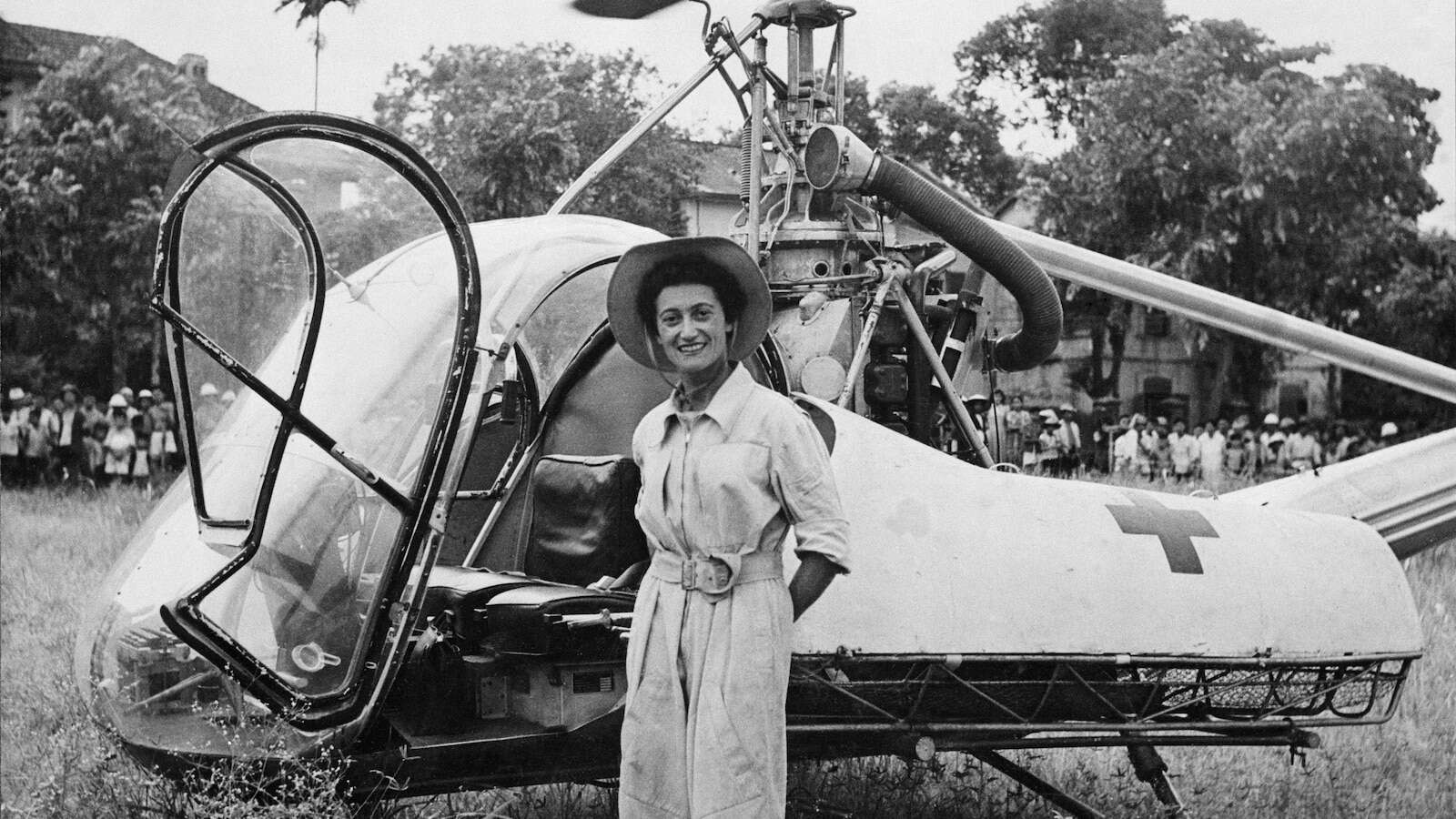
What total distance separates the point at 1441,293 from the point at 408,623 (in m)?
25.2

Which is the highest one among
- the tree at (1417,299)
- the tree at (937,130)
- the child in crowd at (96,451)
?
the tree at (937,130)

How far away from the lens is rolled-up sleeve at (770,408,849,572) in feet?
10.4

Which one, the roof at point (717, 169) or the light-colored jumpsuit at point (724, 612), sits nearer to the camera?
the light-colored jumpsuit at point (724, 612)

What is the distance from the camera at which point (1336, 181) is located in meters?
24.6

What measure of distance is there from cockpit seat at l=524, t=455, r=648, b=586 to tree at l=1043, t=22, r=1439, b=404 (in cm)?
2196

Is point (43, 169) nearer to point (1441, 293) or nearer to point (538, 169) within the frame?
point (538, 169)

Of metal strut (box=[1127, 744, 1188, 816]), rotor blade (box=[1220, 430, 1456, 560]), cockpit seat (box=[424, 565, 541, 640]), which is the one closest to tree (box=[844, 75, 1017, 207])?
rotor blade (box=[1220, 430, 1456, 560])

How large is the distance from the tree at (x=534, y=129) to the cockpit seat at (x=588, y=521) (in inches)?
591

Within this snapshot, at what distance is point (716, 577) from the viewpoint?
3.17m

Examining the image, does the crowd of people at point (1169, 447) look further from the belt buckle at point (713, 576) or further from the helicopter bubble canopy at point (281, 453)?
the belt buckle at point (713, 576)

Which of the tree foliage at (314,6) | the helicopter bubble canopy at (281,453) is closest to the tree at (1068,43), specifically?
the tree foliage at (314,6)

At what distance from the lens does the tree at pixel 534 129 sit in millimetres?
20156

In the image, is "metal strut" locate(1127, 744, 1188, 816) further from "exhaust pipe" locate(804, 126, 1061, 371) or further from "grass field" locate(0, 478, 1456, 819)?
"exhaust pipe" locate(804, 126, 1061, 371)

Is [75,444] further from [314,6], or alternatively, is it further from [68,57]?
[314,6]
